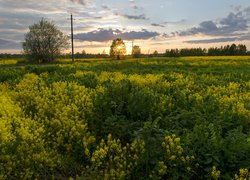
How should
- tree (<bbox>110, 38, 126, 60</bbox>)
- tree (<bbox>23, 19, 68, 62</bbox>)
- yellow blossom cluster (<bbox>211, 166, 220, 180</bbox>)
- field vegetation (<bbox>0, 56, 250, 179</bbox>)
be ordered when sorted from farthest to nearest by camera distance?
tree (<bbox>110, 38, 126, 60</bbox>), tree (<bbox>23, 19, 68, 62</bbox>), field vegetation (<bbox>0, 56, 250, 179</bbox>), yellow blossom cluster (<bbox>211, 166, 220, 180</bbox>)

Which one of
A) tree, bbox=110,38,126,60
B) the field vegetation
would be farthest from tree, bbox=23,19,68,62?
the field vegetation

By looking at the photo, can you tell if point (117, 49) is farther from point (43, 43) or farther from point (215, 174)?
point (215, 174)

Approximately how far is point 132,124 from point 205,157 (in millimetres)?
2030

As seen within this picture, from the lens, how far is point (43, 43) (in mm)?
59875

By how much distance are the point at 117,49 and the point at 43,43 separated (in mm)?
38870

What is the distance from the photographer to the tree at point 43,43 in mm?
59844

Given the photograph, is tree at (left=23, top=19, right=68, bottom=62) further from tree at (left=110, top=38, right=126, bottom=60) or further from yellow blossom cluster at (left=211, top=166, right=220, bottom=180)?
yellow blossom cluster at (left=211, top=166, right=220, bottom=180)

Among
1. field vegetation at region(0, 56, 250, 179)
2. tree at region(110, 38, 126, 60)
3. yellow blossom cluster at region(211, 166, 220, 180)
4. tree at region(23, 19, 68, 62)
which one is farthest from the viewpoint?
tree at region(110, 38, 126, 60)

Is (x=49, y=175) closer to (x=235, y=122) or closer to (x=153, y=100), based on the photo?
(x=153, y=100)

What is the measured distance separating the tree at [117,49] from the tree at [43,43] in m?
34.8

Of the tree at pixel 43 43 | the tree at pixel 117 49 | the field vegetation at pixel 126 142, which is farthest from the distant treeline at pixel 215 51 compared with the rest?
the field vegetation at pixel 126 142

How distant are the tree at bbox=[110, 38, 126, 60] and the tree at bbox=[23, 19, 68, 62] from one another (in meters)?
34.8

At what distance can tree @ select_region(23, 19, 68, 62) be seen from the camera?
5984cm

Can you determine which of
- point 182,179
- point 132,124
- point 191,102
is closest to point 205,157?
point 182,179
